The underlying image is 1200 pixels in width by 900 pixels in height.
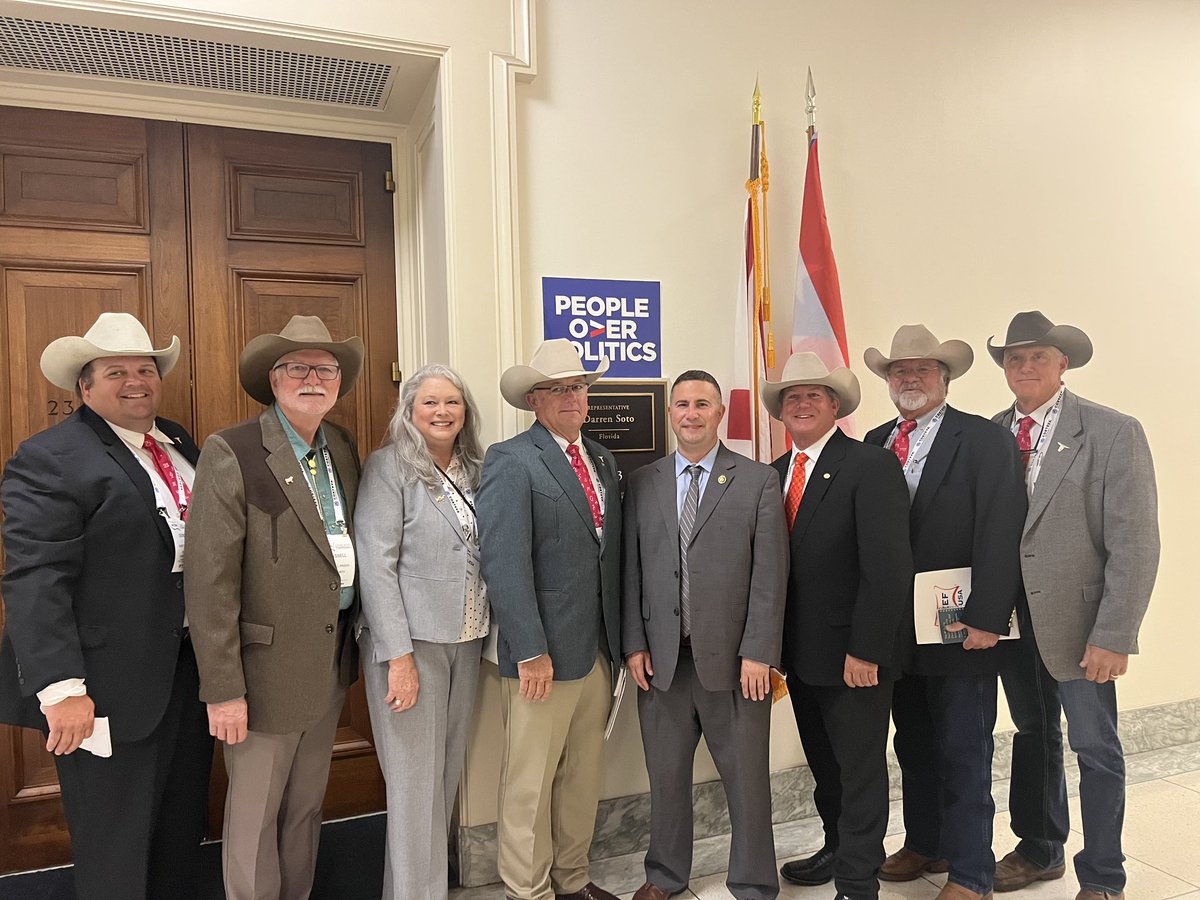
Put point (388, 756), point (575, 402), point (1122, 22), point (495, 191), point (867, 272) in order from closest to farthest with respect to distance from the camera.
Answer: point (388, 756) < point (575, 402) < point (495, 191) < point (867, 272) < point (1122, 22)

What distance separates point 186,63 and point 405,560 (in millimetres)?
1772

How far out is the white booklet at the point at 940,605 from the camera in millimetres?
A: 2553

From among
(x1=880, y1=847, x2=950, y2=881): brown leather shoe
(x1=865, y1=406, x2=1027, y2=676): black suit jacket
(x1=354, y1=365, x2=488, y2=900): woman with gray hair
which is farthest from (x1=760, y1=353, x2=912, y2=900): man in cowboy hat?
(x1=354, y1=365, x2=488, y2=900): woman with gray hair

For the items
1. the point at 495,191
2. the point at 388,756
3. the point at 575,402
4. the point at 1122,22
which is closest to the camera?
the point at 388,756

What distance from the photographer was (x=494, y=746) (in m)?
2.81

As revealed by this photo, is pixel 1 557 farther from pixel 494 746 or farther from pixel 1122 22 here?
pixel 1122 22

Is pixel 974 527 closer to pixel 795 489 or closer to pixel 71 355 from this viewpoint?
pixel 795 489

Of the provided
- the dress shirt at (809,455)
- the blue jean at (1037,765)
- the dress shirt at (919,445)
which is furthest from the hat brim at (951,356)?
the blue jean at (1037,765)

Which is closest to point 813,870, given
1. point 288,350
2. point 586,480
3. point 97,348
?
point 586,480

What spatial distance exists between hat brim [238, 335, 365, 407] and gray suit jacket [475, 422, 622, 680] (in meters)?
0.48

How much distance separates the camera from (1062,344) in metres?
2.81

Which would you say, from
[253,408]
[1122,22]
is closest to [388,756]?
[253,408]

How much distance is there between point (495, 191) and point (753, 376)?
1103 mm

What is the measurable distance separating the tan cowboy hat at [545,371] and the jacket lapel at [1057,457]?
54.5 inches
